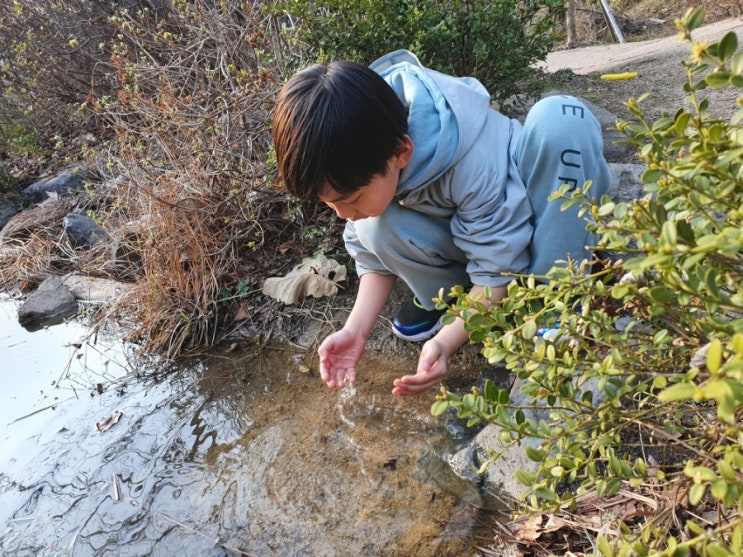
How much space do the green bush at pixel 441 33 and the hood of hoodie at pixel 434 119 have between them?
0.59 m

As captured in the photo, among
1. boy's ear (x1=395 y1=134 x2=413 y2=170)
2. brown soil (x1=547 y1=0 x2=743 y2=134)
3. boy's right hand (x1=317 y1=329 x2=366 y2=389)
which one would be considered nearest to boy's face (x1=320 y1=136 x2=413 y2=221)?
boy's ear (x1=395 y1=134 x2=413 y2=170)

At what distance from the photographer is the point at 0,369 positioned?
2.90 metres

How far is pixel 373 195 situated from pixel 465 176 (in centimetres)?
35

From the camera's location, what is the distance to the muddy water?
63.3 inches

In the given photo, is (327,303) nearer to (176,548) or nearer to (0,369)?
(176,548)

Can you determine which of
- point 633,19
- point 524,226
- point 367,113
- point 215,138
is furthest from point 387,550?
point 633,19

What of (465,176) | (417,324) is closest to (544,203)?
(465,176)

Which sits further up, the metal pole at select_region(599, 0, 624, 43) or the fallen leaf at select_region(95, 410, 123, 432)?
the fallen leaf at select_region(95, 410, 123, 432)

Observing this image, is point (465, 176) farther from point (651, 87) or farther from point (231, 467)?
point (651, 87)

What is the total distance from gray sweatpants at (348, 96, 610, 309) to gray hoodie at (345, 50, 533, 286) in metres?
0.04

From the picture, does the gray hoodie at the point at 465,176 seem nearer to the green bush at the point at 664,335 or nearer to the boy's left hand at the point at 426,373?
the boy's left hand at the point at 426,373

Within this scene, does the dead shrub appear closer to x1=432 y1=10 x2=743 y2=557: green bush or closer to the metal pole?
x1=432 y1=10 x2=743 y2=557: green bush

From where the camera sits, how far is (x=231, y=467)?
6.27 feet

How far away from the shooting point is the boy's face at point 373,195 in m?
1.55
